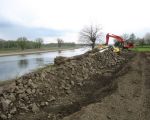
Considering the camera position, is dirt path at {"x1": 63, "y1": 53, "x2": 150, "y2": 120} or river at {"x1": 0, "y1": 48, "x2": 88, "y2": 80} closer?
dirt path at {"x1": 63, "y1": 53, "x2": 150, "y2": 120}

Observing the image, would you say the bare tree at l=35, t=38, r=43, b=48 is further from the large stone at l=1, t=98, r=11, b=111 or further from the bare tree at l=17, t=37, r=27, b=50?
the large stone at l=1, t=98, r=11, b=111

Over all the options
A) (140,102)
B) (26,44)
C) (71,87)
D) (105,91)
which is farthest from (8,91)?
(26,44)

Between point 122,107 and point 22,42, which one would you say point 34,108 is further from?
point 22,42

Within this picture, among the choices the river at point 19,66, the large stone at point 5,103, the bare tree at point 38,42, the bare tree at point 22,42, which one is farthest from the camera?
the bare tree at point 38,42

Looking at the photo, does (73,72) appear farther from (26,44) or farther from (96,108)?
(26,44)

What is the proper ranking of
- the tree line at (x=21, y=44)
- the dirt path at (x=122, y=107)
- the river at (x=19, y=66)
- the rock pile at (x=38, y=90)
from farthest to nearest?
the tree line at (x=21, y=44)
the river at (x=19, y=66)
the rock pile at (x=38, y=90)
the dirt path at (x=122, y=107)

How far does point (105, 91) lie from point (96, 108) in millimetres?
2402

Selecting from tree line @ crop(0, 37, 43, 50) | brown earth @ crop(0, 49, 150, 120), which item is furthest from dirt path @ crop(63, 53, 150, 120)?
tree line @ crop(0, 37, 43, 50)

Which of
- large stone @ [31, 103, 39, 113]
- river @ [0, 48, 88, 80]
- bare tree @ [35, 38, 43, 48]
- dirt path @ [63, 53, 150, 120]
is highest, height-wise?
bare tree @ [35, 38, 43, 48]

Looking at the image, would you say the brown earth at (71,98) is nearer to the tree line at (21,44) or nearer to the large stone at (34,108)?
the large stone at (34,108)

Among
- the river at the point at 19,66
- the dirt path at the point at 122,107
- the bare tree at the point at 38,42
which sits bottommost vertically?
the river at the point at 19,66

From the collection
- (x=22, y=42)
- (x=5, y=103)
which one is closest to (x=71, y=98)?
(x=5, y=103)

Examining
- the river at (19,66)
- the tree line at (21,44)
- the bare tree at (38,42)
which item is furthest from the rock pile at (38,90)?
the bare tree at (38,42)

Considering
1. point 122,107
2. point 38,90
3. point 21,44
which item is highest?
point 21,44
